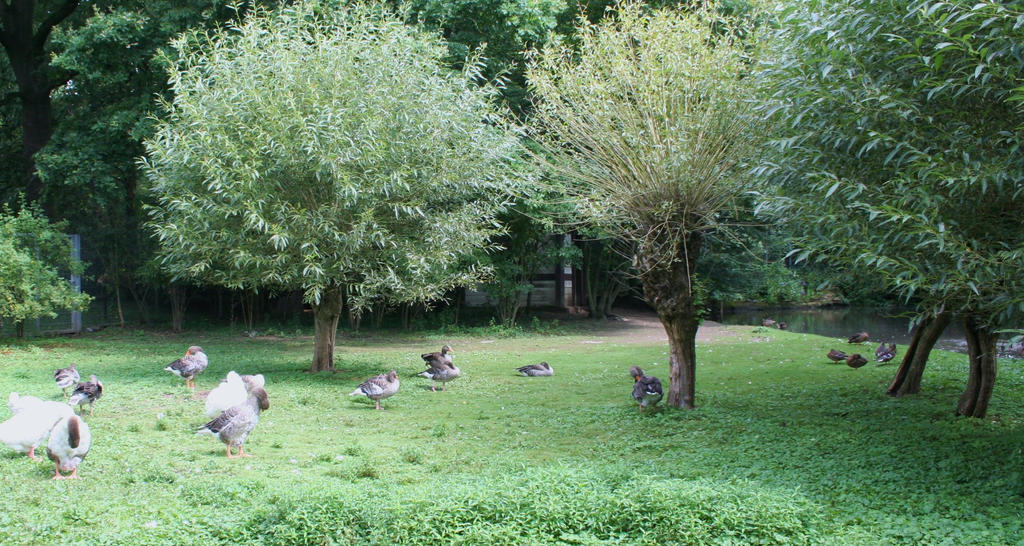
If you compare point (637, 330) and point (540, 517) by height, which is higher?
point (637, 330)

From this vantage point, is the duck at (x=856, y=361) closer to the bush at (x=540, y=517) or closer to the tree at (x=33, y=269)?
the bush at (x=540, y=517)

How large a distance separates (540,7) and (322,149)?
31.9 ft

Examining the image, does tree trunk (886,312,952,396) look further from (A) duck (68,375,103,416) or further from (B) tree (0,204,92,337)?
(B) tree (0,204,92,337)

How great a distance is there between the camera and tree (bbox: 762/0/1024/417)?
5555mm

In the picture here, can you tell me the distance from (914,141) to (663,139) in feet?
10.1

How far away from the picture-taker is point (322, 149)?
452 inches

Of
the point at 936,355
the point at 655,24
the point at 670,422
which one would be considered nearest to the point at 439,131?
the point at 655,24

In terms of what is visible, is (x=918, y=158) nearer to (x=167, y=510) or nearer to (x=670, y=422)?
(x=670, y=422)

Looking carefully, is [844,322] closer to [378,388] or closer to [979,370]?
[979,370]

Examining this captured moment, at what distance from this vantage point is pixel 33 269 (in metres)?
17.1

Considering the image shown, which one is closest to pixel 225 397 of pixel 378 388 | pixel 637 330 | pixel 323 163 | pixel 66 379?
pixel 378 388

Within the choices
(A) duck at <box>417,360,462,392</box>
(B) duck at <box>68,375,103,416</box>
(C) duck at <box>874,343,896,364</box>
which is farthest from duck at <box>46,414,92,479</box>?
(C) duck at <box>874,343,896,364</box>

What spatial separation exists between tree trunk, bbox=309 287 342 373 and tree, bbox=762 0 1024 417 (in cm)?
887

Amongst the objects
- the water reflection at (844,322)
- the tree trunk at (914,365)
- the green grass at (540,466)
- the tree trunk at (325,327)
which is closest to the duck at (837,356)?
the green grass at (540,466)
